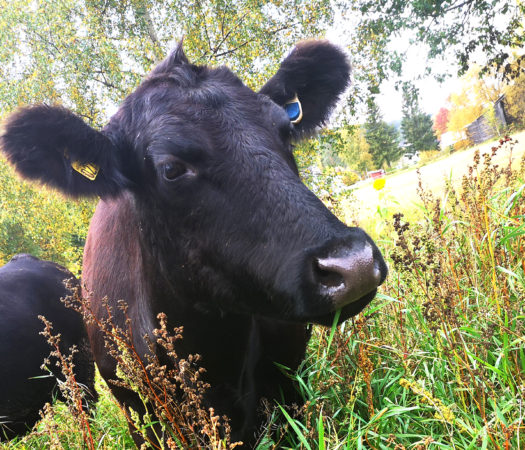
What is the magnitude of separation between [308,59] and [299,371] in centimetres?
226

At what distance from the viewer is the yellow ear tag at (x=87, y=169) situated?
2098 mm

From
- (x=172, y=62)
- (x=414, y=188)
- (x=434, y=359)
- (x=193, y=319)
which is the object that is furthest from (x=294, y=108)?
(x=414, y=188)

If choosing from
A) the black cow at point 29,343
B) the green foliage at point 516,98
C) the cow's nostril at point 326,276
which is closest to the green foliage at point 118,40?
the black cow at point 29,343

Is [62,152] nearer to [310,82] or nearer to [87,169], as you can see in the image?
[87,169]

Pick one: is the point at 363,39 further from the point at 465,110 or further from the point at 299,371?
the point at 465,110

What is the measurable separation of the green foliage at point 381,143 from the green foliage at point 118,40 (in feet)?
212

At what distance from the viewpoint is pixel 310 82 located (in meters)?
3.04

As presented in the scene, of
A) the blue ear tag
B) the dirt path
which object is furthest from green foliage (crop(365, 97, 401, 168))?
the blue ear tag

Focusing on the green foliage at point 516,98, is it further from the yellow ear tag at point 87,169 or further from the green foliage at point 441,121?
the green foliage at point 441,121

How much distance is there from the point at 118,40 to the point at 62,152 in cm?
1024

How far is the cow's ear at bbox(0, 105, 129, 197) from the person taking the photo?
1904mm

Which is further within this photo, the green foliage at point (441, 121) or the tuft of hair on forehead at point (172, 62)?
the green foliage at point (441, 121)

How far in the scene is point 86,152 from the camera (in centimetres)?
206

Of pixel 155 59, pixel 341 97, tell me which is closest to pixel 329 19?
pixel 155 59
